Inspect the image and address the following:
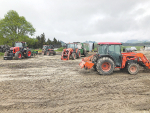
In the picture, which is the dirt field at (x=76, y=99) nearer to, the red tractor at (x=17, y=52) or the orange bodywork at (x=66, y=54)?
the orange bodywork at (x=66, y=54)

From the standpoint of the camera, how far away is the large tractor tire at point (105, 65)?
20.0ft

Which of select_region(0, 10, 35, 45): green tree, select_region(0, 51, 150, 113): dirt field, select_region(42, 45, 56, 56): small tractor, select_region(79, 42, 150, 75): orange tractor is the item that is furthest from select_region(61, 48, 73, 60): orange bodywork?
select_region(0, 10, 35, 45): green tree

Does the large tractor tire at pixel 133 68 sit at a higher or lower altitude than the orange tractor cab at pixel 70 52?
lower

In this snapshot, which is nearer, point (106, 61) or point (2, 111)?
point (2, 111)

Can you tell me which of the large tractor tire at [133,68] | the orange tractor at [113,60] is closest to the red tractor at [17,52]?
the orange tractor at [113,60]

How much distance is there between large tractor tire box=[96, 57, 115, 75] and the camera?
20.0 feet

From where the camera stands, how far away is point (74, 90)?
13.6ft

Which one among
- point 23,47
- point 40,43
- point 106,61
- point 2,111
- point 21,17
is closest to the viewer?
point 2,111

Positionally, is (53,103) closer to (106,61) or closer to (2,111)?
(2,111)

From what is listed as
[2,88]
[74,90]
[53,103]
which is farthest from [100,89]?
[2,88]

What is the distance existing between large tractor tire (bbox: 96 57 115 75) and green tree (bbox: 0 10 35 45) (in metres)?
25.0

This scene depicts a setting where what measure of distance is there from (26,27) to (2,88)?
26.7m

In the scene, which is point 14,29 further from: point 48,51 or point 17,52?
point 17,52

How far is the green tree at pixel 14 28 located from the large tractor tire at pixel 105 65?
2499cm
